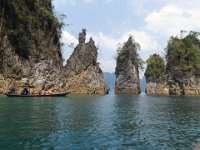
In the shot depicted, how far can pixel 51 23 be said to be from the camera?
280 feet

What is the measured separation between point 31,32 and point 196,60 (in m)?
69.4

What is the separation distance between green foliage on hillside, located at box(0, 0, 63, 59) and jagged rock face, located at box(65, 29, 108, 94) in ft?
87.4

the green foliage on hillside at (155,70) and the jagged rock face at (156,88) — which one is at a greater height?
the green foliage on hillside at (155,70)

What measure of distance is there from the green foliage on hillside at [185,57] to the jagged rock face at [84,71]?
28670mm

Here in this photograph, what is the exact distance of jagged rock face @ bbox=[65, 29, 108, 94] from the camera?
10662 centimetres

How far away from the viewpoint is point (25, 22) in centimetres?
7369

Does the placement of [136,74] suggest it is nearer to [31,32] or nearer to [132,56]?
[132,56]

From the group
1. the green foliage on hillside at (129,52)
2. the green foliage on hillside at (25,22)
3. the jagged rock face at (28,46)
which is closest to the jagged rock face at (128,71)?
the green foliage on hillside at (129,52)

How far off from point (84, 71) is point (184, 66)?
38136mm

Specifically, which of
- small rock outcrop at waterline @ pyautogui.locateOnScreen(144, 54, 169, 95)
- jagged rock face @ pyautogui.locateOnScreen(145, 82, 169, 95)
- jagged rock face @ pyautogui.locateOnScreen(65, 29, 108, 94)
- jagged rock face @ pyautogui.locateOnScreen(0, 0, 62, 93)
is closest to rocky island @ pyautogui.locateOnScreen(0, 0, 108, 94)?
jagged rock face @ pyautogui.locateOnScreen(0, 0, 62, 93)

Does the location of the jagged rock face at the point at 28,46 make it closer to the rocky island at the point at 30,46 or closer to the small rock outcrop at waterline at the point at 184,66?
the rocky island at the point at 30,46

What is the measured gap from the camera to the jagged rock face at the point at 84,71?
106625 mm

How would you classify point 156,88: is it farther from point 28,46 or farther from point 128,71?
point 28,46

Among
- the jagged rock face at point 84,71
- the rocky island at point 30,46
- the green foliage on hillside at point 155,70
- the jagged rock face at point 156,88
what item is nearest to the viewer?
the rocky island at point 30,46
